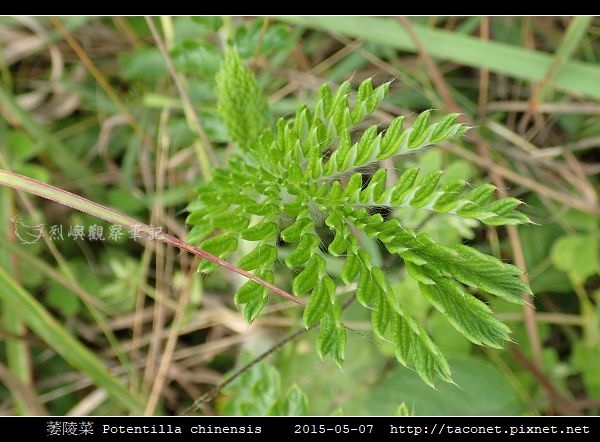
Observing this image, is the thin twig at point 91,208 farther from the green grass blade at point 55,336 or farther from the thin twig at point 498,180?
the thin twig at point 498,180

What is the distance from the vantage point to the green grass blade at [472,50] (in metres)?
2.24

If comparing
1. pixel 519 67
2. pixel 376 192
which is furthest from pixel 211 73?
pixel 519 67

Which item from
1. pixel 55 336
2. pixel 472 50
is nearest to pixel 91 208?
pixel 55 336

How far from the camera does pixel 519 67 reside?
7.43 ft

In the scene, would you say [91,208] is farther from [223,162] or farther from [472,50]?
[472,50]

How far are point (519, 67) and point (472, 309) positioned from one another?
1430mm

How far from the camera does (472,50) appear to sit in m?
2.28

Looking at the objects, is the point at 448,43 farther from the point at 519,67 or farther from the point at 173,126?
the point at 173,126

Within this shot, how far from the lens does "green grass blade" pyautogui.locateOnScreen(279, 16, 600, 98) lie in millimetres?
2236

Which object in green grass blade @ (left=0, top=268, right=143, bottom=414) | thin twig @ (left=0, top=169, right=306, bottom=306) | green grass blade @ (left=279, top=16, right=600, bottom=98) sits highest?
green grass blade @ (left=279, top=16, right=600, bottom=98)

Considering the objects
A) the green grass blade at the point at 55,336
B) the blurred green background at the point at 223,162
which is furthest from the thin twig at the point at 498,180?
the green grass blade at the point at 55,336

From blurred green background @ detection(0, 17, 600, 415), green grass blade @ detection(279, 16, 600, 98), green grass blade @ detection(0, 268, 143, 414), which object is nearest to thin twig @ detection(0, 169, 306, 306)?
green grass blade @ detection(0, 268, 143, 414)

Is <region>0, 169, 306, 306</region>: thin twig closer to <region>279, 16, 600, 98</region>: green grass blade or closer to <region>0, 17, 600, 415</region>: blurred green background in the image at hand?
<region>0, 17, 600, 415</region>: blurred green background
